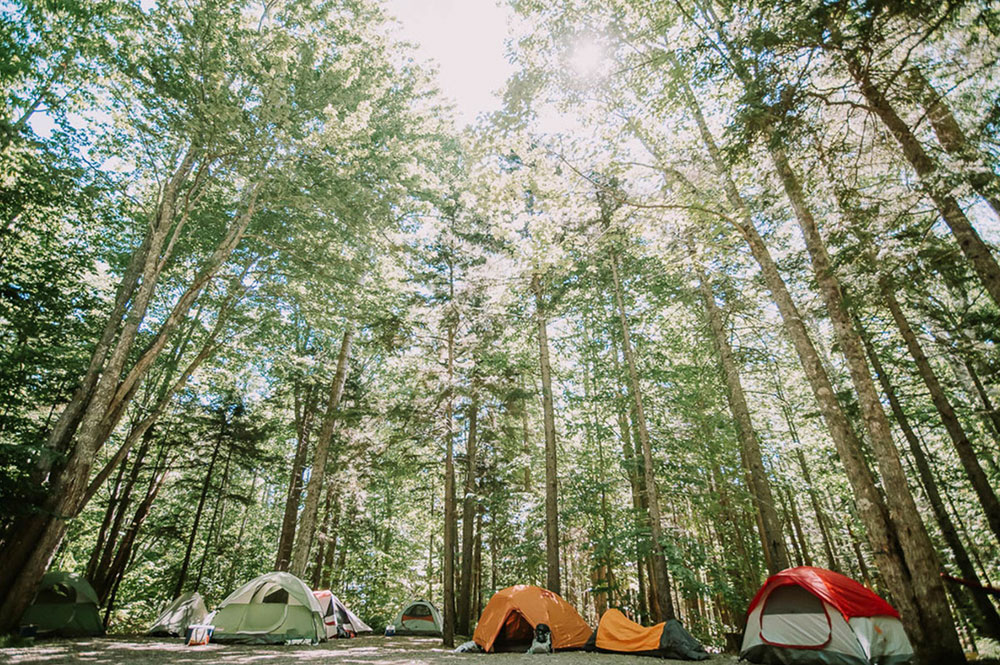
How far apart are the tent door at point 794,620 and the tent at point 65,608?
14.2m

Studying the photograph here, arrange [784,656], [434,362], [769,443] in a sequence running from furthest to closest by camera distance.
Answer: [769,443], [434,362], [784,656]

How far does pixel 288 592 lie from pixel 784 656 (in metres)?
10.4

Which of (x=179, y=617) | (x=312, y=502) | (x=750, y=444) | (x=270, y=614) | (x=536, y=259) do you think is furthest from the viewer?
(x=312, y=502)

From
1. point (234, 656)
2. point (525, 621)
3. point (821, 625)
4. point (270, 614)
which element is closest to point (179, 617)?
point (270, 614)

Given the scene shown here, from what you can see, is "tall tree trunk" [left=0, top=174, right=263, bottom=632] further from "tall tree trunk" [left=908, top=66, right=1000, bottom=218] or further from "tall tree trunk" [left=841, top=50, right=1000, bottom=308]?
"tall tree trunk" [left=908, top=66, right=1000, bottom=218]

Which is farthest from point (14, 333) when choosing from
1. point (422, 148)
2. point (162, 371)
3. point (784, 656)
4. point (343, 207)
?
point (784, 656)

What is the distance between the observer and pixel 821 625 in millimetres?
6750

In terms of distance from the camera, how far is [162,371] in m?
14.4

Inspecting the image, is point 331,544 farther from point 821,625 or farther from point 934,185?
point 934,185

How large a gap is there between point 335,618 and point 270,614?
293 centimetres

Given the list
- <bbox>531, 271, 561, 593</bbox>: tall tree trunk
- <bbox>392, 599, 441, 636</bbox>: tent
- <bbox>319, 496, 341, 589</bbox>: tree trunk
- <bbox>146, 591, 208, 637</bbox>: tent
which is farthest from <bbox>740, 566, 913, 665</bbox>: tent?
<bbox>319, 496, 341, 589</bbox>: tree trunk

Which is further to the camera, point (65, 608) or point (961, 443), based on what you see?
point (65, 608)

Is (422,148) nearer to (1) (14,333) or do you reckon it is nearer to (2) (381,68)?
(2) (381,68)

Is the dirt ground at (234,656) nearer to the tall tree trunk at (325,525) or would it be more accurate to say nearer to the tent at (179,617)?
the tent at (179,617)
